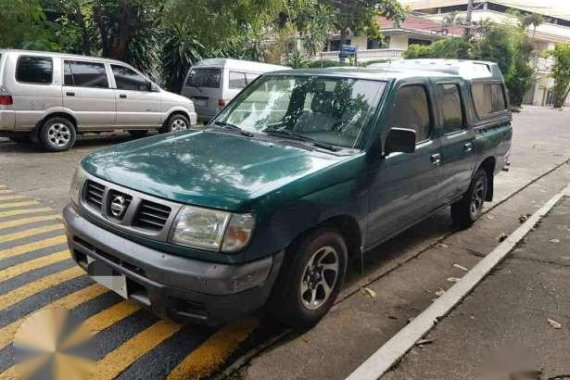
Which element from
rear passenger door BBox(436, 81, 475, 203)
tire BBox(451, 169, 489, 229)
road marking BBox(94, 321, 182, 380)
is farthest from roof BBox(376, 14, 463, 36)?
road marking BBox(94, 321, 182, 380)

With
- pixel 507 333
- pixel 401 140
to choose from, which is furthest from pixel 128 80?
pixel 507 333

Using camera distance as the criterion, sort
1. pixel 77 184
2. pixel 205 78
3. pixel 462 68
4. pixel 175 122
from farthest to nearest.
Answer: pixel 205 78
pixel 175 122
pixel 462 68
pixel 77 184

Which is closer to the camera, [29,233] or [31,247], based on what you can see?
[31,247]

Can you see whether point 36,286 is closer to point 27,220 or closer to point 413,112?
point 27,220

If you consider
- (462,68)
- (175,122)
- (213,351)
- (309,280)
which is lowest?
(213,351)

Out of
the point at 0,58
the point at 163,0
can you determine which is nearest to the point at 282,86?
the point at 0,58

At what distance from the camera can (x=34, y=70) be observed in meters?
8.69

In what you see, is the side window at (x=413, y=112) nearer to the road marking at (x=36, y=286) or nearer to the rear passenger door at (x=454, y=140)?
the rear passenger door at (x=454, y=140)

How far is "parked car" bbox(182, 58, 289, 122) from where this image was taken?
12320mm

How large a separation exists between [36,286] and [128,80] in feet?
23.3

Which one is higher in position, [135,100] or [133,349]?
[135,100]

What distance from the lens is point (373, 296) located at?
4086 mm

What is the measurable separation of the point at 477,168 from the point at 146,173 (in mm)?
3917

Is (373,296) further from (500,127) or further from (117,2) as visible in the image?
(117,2)
